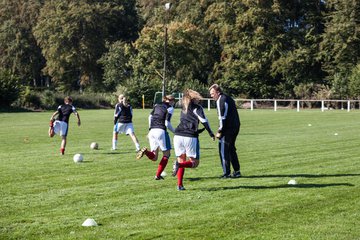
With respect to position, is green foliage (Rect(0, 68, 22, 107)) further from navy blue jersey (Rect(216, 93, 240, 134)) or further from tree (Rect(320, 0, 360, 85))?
navy blue jersey (Rect(216, 93, 240, 134))

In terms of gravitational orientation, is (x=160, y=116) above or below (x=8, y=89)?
below

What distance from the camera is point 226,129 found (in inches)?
518

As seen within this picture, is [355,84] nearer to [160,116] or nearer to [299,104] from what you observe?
[299,104]

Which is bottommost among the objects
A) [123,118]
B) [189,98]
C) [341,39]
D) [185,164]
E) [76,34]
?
[185,164]

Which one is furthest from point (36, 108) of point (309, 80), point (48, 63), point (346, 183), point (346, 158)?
point (346, 183)

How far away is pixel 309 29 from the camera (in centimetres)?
6956

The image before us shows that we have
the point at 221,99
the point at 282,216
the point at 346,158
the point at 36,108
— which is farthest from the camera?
the point at 36,108

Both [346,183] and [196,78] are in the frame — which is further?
[196,78]

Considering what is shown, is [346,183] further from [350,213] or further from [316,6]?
[316,6]

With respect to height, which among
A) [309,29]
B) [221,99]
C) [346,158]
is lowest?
[346,158]

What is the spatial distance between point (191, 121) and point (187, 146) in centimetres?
48

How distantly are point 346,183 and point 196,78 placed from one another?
215 feet

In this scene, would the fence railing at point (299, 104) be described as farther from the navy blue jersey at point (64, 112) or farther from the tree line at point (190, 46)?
the navy blue jersey at point (64, 112)

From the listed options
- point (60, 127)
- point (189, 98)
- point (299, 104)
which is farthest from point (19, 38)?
point (189, 98)
